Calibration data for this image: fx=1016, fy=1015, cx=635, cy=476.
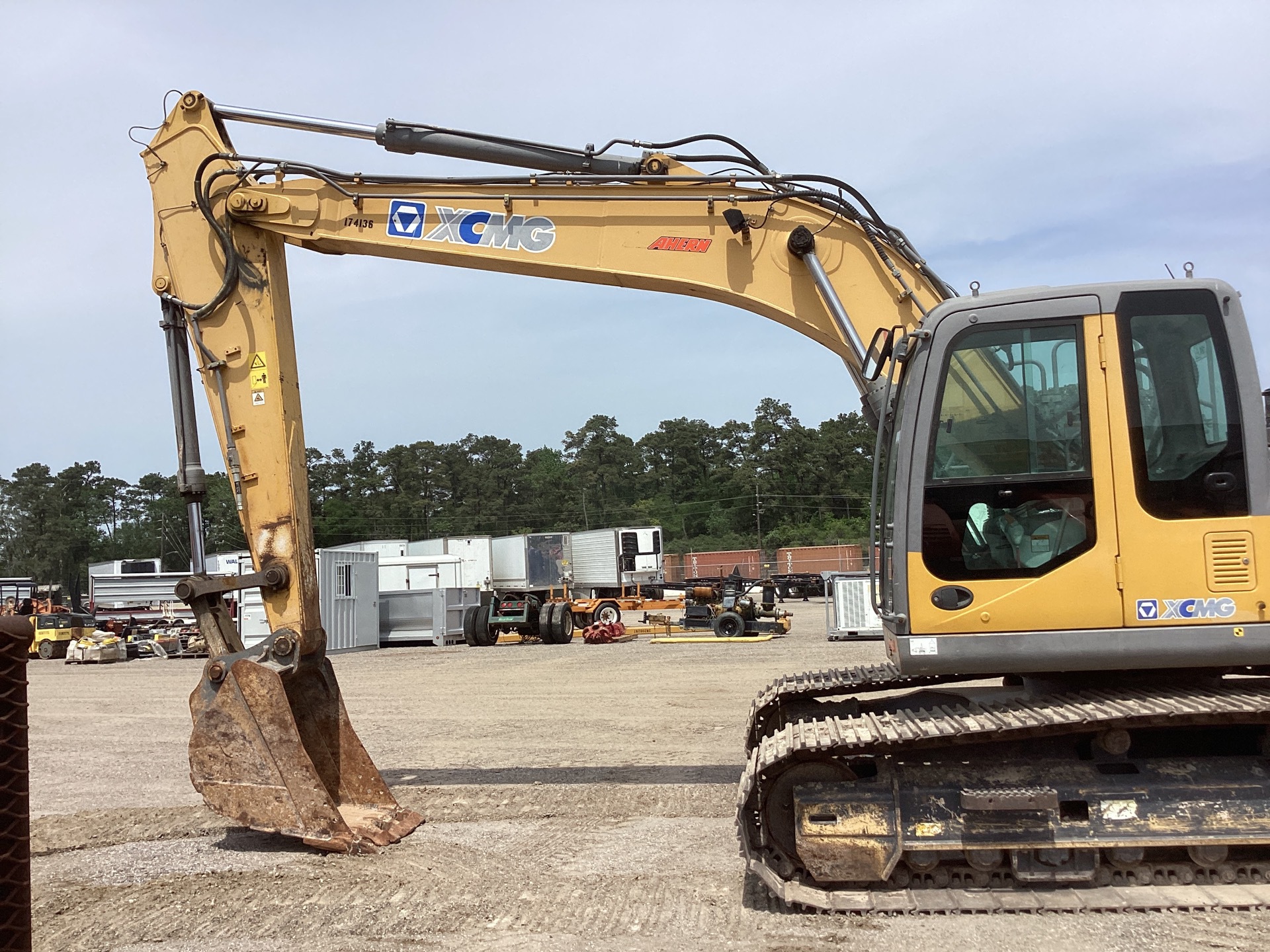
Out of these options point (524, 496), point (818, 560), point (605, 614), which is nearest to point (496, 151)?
point (605, 614)

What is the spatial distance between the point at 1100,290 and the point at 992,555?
59.8 inches

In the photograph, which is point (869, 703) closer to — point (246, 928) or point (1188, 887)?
point (1188, 887)

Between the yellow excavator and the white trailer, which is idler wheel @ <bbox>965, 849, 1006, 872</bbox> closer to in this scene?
the yellow excavator

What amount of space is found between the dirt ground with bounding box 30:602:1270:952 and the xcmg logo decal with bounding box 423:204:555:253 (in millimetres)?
4083

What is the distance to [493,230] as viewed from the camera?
23.7ft

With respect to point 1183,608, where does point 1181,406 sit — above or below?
above

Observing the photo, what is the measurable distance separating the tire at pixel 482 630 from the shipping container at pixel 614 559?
1414 centimetres

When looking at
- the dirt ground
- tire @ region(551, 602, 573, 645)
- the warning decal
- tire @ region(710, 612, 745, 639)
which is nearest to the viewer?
the dirt ground

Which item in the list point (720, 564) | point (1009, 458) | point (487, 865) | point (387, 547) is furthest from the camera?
point (720, 564)

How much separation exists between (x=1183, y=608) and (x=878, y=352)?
2285 millimetres

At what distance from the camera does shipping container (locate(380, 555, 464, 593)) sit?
120ft

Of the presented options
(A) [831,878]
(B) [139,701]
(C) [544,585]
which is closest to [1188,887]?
(A) [831,878]

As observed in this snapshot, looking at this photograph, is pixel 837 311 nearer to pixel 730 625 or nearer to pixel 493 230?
pixel 493 230

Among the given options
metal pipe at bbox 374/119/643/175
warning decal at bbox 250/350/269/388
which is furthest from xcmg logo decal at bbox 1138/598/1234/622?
warning decal at bbox 250/350/269/388
